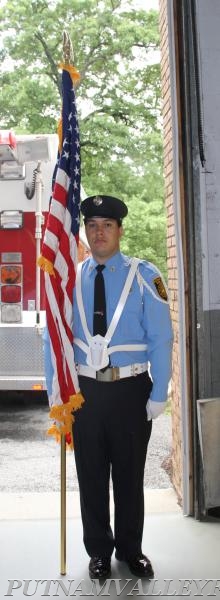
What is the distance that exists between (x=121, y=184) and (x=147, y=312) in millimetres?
9516

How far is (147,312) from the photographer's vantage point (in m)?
2.71

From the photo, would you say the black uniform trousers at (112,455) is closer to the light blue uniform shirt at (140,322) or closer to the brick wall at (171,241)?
the light blue uniform shirt at (140,322)

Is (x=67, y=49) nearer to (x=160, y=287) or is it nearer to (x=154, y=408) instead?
(x=160, y=287)

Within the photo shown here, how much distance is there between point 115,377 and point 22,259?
385 cm

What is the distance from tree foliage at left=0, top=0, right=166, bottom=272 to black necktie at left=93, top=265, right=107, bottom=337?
29.4 feet

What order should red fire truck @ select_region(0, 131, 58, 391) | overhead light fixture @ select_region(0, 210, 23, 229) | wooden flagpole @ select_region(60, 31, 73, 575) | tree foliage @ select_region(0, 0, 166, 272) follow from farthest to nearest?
tree foliage @ select_region(0, 0, 166, 272)
overhead light fixture @ select_region(0, 210, 23, 229)
red fire truck @ select_region(0, 131, 58, 391)
wooden flagpole @ select_region(60, 31, 73, 575)

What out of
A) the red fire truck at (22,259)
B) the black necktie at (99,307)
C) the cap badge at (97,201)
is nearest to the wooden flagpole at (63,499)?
the black necktie at (99,307)

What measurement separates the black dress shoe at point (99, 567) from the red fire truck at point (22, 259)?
10.3ft

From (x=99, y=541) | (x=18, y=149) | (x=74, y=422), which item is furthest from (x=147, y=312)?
(x=18, y=149)

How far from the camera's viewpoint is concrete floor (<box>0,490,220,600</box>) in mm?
2660

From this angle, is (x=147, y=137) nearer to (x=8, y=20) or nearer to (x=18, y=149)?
(x=8, y=20)

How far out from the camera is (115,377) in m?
2.70

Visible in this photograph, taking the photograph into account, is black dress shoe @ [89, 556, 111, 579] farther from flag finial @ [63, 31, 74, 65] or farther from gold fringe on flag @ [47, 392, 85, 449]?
flag finial @ [63, 31, 74, 65]

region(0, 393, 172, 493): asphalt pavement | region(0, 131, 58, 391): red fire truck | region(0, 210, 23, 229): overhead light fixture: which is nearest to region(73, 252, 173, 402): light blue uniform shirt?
region(0, 393, 172, 493): asphalt pavement
